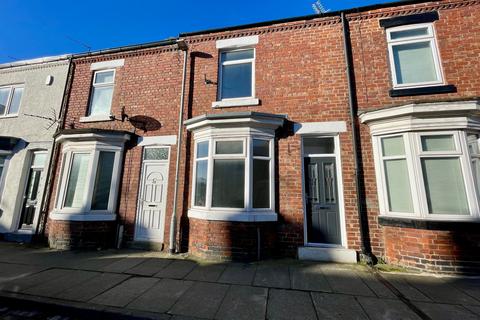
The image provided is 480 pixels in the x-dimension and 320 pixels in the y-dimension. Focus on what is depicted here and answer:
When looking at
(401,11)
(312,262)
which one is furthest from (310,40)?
(312,262)

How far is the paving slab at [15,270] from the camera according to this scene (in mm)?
4266

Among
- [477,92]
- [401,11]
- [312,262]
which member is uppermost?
[401,11]

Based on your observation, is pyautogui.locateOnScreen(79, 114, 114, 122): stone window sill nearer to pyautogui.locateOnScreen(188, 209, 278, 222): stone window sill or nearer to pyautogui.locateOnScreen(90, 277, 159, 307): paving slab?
pyautogui.locateOnScreen(188, 209, 278, 222): stone window sill

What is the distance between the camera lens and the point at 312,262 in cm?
509

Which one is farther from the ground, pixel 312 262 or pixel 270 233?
pixel 270 233

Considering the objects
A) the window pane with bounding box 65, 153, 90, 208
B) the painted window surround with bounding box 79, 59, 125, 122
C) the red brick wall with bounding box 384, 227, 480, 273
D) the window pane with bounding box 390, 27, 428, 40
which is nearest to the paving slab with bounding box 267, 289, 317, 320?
the red brick wall with bounding box 384, 227, 480, 273

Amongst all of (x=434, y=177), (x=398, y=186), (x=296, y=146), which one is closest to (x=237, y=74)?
(x=296, y=146)

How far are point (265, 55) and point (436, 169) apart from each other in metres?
5.13

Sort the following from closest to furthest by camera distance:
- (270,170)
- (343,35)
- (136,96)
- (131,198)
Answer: (270,170) < (343,35) < (131,198) < (136,96)

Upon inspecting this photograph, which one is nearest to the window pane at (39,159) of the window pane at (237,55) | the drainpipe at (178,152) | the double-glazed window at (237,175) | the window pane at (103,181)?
the window pane at (103,181)

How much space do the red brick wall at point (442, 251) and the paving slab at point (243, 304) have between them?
325 cm

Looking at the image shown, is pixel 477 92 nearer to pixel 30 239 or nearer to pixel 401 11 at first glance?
pixel 401 11

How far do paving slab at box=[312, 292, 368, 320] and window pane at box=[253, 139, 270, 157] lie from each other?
10.6 ft

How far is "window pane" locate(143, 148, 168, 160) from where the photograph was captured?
21.8 feet
